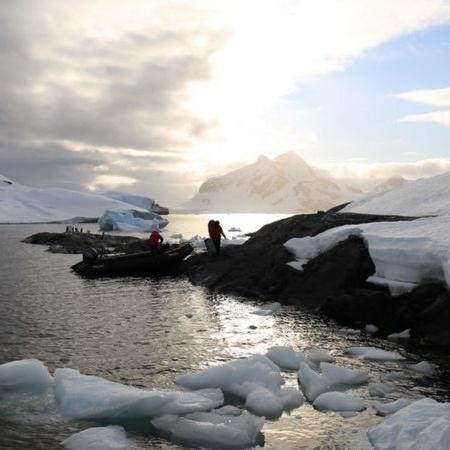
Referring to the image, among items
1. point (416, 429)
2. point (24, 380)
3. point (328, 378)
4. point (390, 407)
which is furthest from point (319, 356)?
point (24, 380)

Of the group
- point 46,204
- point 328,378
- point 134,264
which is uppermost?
point 46,204

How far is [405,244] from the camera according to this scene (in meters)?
17.4

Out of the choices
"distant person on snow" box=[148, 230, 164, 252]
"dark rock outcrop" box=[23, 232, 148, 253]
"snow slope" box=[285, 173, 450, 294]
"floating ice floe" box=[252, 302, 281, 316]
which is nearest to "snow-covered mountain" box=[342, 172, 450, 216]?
"snow slope" box=[285, 173, 450, 294]

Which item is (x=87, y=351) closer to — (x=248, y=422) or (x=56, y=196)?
(x=248, y=422)

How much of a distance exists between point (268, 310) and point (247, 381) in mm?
8584

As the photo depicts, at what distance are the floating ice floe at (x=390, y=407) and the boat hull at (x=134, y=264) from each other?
21752 millimetres

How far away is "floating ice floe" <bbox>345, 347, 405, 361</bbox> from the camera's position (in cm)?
1345

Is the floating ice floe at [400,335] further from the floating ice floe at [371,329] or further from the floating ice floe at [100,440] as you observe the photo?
the floating ice floe at [100,440]

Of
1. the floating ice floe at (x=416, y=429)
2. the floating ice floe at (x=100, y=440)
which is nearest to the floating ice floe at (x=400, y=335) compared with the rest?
the floating ice floe at (x=416, y=429)

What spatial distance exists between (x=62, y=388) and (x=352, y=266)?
1284 centimetres

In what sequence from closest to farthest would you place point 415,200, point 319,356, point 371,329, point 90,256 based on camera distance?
point 319,356, point 371,329, point 415,200, point 90,256

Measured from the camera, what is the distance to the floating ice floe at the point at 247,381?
1023 centimetres

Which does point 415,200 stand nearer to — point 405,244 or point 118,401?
point 405,244

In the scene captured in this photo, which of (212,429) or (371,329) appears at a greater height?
(371,329)
